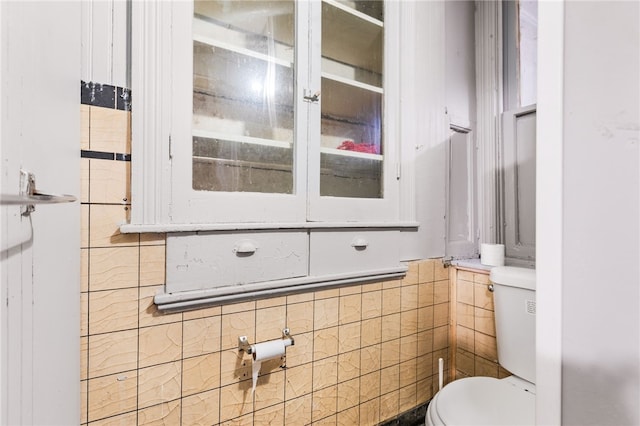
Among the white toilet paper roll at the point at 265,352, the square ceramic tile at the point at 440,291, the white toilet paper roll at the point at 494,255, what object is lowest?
the white toilet paper roll at the point at 265,352

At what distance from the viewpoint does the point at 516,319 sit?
1187 mm

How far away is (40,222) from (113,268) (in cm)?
38

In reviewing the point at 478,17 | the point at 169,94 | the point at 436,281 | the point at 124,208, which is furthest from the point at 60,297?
the point at 478,17

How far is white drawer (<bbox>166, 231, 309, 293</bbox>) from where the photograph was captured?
91cm

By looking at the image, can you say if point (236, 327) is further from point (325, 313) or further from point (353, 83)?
point (353, 83)

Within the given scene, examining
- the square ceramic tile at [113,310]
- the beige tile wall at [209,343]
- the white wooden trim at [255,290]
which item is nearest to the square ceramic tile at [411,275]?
the beige tile wall at [209,343]

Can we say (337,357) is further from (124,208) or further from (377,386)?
(124,208)

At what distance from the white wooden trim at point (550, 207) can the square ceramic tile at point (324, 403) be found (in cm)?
93

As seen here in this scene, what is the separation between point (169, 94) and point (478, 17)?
1644mm

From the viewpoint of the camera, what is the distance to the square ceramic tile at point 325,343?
45.4 inches

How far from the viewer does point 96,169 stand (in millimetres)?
816

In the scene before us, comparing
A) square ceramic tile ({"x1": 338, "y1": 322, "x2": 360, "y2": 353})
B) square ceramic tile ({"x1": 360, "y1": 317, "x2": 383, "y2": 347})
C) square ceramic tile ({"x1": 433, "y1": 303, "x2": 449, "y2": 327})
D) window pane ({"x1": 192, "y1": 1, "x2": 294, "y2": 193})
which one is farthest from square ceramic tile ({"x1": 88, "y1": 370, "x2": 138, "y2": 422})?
square ceramic tile ({"x1": 433, "y1": 303, "x2": 449, "y2": 327})

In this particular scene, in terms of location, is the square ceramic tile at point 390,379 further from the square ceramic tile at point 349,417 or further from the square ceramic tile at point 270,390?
the square ceramic tile at point 270,390

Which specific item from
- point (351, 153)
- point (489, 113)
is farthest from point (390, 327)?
point (489, 113)
